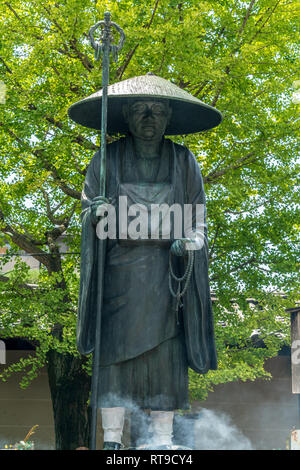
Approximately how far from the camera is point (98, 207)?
4535 mm

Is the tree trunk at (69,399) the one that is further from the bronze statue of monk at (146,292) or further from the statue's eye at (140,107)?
the statue's eye at (140,107)

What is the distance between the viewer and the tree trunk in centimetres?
1082

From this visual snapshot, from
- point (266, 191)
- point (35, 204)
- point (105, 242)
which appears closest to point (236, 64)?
point (266, 191)

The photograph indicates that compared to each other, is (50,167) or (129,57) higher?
(129,57)

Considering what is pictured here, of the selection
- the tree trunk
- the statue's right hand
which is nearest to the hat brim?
the statue's right hand

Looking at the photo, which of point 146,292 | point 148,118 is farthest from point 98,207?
point 148,118

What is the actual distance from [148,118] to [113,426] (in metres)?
2.29

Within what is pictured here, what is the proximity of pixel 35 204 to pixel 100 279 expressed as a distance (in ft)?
26.6

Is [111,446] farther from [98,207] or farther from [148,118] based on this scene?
[148,118]

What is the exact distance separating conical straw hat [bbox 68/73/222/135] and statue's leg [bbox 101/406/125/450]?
228cm

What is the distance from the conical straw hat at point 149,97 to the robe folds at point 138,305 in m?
0.73

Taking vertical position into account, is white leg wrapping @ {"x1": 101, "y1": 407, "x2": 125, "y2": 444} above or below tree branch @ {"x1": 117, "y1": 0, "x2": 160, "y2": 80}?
below

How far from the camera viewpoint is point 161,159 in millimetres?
5086

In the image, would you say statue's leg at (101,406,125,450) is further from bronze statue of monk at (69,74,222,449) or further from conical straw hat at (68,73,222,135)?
conical straw hat at (68,73,222,135)
